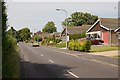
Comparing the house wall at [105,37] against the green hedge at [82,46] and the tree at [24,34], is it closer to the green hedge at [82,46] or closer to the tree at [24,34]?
the green hedge at [82,46]

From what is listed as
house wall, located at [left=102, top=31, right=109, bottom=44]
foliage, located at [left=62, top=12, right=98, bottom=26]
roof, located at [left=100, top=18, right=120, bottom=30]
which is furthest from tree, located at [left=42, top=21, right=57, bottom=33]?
house wall, located at [left=102, top=31, right=109, bottom=44]

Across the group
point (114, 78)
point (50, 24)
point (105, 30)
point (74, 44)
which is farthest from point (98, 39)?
point (50, 24)

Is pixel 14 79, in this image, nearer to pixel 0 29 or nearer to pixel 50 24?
pixel 0 29

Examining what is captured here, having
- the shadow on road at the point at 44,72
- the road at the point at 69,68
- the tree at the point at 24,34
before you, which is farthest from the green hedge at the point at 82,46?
the tree at the point at 24,34

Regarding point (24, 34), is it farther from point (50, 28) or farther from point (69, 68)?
point (69, 68)

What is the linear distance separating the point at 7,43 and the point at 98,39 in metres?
63.4

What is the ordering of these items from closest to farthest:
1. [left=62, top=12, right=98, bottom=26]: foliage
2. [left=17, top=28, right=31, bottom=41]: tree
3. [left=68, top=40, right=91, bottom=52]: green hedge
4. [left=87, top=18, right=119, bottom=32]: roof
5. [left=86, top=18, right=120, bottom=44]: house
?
[left=68, top=40, right=91, bottom=52]: green hedge → [left=86, top=18, right=120, bottom=44]: house → [left=87, top=18, right=119, bottom=32]: roof → [left=62, top=12, right=98, bottom=26]: foliage → [left=17, top=28, right=31, bottom=41]: tree

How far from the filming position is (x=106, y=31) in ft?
227

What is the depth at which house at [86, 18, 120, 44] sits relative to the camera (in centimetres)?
6625

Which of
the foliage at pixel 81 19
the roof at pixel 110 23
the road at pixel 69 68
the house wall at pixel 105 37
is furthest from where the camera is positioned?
the foliage at pixel 81 19

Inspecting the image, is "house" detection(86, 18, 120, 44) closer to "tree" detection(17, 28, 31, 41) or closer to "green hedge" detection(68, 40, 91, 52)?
"green hedge" detection(68, 40, 91, 52)

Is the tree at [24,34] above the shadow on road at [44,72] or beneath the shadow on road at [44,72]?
above

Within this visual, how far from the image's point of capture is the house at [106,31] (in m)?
66.2

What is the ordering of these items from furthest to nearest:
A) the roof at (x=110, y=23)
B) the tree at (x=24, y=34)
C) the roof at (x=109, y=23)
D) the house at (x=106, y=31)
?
1. the tree at (x=24, y=34)
2. the roof at (x=110, y=23)
3. the roof at (x=109, y=23)
4. the house at (x=106, y=31)
